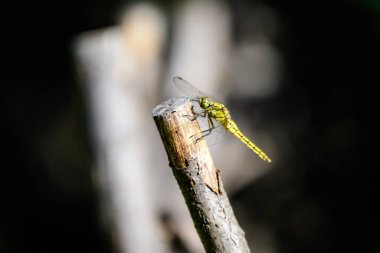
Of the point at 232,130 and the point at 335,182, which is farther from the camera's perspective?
the point at 335,182

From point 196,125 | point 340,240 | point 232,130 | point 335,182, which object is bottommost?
point 340,240

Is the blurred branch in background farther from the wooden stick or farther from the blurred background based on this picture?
the wooden stick

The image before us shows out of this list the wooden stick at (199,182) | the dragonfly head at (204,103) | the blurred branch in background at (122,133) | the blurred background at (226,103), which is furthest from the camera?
the blurred background at (226,103)

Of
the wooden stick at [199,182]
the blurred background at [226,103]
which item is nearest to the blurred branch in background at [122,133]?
the blurred background at [226,103]

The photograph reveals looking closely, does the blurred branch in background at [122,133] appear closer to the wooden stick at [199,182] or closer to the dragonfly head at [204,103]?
the dragonfly head at [204,103]

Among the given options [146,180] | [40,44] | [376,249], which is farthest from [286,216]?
[40,44]

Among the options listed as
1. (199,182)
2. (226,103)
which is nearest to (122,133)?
(226,103)

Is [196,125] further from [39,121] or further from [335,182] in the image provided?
[39,121]
